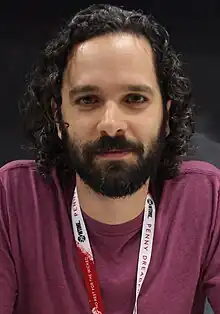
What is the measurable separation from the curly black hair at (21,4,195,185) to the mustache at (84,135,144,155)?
15 centimetres

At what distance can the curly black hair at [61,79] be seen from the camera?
1.17 metres

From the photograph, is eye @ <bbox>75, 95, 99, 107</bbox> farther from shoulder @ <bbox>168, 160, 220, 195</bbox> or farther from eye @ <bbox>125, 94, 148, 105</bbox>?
shoulder @ <bbox>168, 160, 220, 195</bbox>

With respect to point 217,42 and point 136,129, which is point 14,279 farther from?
point 217,42

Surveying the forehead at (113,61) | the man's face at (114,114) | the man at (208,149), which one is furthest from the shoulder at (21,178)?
the man at (208,149)

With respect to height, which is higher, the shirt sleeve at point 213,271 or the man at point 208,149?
the man at point 208,149

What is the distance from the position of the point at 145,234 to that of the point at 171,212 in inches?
3.0

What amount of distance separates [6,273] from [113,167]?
28 cm

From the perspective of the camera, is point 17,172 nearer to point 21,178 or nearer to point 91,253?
point 21,178

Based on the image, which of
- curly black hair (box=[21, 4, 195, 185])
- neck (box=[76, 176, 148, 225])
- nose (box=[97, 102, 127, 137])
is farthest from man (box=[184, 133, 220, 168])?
nose (box=[97, 102, 127, 137])

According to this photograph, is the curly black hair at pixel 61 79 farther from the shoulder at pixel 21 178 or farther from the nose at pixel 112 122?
the nose at pixel 112 122

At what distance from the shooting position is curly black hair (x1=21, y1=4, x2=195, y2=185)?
3.83 ft

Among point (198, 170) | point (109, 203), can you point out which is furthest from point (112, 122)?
point (198, 170)

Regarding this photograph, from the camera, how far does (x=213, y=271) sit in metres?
1.17

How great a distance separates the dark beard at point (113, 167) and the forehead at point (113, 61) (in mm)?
110
